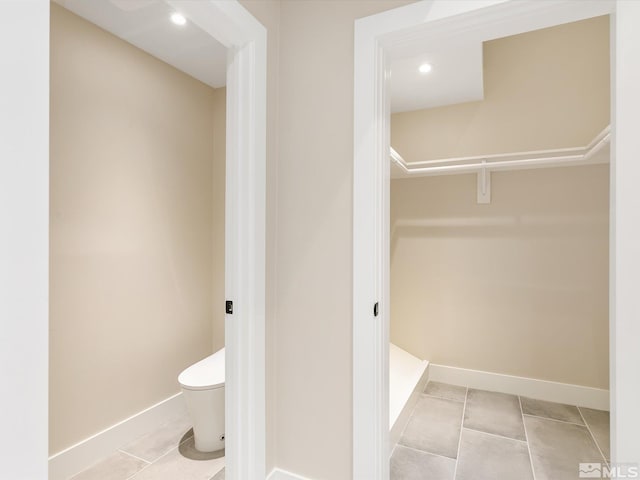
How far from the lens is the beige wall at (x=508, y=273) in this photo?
7.79 feet

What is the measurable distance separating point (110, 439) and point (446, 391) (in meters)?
2.28

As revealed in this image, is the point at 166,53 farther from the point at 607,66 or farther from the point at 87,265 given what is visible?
the point at 607,66

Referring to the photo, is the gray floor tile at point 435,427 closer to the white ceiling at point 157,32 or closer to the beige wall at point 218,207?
the beige wall at point 218,207

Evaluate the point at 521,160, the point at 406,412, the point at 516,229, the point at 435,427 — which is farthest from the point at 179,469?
the point at 521,160

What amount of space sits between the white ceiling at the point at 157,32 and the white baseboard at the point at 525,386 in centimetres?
285

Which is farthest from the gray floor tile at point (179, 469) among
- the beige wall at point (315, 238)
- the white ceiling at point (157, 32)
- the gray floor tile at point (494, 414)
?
the white ceiling at point (157, 32)

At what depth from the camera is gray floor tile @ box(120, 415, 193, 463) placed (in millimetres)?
1925

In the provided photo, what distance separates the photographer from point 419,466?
180 centimetres

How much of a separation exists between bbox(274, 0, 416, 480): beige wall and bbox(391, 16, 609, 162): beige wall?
1.60 meters

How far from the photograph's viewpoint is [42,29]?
2.35 feet

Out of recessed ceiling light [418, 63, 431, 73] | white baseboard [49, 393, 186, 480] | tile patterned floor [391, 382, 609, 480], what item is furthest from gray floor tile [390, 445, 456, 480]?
recessed ceiling light [418, 63, 431, 73]

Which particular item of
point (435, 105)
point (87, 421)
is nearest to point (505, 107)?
point (435, 105)

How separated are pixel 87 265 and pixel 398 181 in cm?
231

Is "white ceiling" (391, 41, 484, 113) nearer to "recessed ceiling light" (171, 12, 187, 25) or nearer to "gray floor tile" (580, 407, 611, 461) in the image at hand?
"recessed ceiling light" (171, 12, 187, 25)
